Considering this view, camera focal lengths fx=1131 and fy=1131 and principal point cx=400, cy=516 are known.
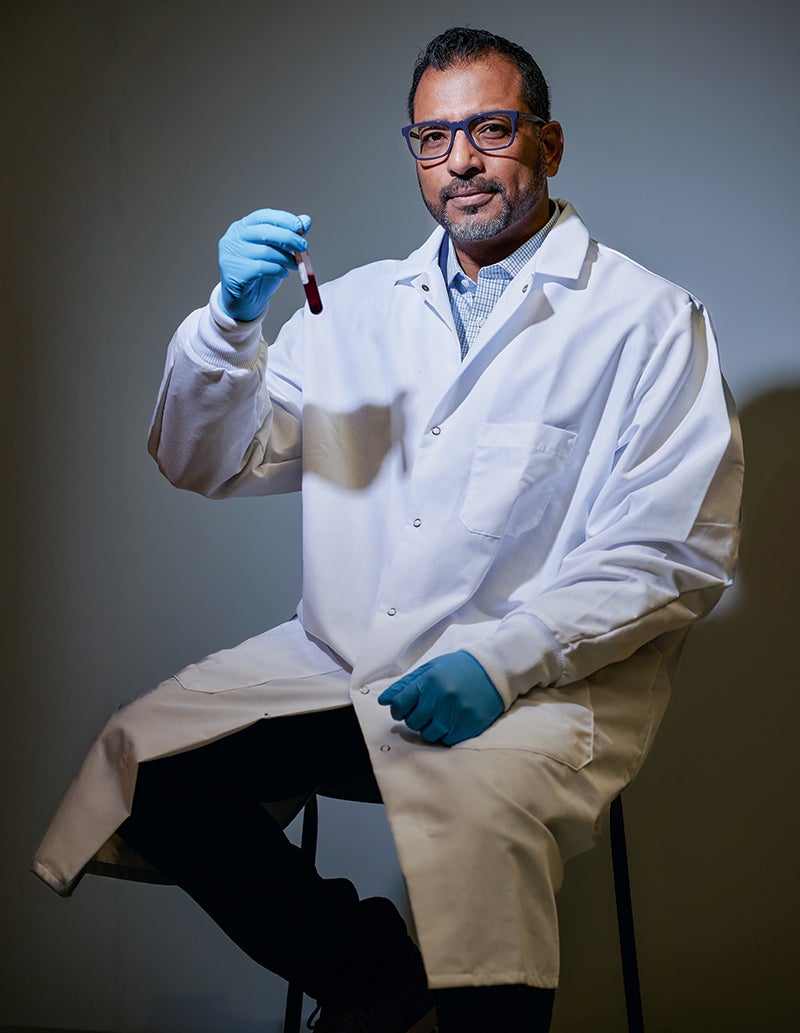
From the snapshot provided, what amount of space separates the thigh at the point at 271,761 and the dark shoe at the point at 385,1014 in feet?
0.83

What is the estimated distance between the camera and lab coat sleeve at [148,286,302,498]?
4.53 ft

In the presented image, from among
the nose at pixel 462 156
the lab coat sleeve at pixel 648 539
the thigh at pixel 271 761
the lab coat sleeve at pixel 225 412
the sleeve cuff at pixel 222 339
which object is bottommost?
the thigh at pixel 271 761

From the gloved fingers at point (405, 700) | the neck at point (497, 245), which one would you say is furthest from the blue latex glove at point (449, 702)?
the neck at point (497, 245)

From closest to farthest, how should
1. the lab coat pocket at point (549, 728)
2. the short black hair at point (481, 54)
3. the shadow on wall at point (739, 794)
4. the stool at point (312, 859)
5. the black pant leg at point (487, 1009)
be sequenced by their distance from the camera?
1. the black pant leg at point (487, 1009)
2. the lab coat pocket at point (549, 728)
3. the stool at point (312, 859)
4. the short black hair at point (481, 54)
5. the shadow on wall at point (739, 794)

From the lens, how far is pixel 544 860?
1080 millimetres

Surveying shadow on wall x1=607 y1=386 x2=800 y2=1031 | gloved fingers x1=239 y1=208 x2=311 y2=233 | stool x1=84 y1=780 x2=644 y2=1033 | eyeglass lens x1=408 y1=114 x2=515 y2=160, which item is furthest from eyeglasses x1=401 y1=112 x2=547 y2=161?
stool x1=84 y1=780 x2=644 y2=1033

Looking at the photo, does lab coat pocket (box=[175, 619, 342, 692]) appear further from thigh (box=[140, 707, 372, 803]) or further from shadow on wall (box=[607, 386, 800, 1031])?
shadow on wall (box=[607, 386, 800, 1031])

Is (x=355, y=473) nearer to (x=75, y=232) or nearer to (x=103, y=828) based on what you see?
(x=103, y=828)

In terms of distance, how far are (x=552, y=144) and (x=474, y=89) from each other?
5.9 inches

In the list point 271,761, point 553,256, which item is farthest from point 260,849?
point 553,256

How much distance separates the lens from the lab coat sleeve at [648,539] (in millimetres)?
1220

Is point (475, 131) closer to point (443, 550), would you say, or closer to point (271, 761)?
point (443, 550)

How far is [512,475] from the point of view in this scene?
1.37m

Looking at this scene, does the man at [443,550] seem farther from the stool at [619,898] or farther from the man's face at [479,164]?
the stool at [619,898]
